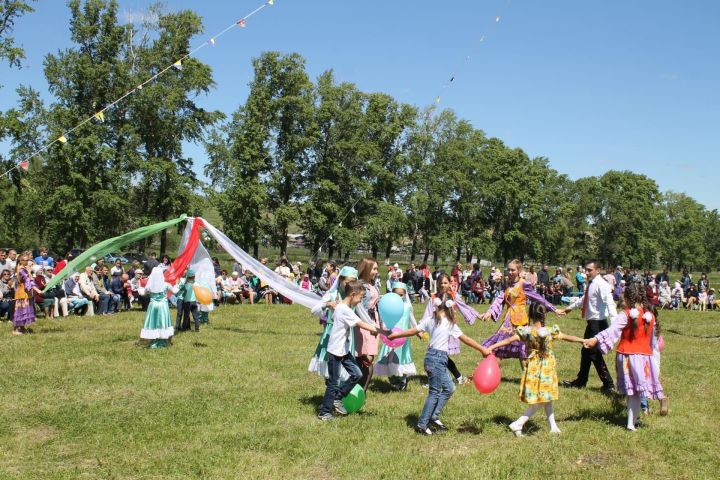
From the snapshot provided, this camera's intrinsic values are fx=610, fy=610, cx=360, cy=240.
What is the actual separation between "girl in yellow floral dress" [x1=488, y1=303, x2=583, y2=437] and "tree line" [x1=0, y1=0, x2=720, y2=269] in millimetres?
25006

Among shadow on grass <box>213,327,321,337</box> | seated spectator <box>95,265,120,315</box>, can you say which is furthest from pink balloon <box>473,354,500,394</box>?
seated spectator <box>95,265,120,315</box>

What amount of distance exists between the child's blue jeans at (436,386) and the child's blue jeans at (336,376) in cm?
97

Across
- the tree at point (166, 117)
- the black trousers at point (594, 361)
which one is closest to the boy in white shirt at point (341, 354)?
the black trousers at point (594, 361)

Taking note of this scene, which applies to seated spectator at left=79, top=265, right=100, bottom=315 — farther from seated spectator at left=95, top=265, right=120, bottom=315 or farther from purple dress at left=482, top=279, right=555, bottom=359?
purple dress at left=482, top=279, right=555, bottom=359

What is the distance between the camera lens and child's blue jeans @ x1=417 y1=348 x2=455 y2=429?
7000 mm

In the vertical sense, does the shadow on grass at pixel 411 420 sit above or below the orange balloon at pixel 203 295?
below

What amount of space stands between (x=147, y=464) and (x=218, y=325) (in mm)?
9642

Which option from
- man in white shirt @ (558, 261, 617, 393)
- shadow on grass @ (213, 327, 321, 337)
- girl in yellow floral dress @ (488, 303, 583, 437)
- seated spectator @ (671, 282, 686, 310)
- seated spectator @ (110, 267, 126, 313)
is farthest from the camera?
seated spectator @ (671, 282, 686, 310)

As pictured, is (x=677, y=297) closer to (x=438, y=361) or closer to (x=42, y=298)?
(x=438, y=361)

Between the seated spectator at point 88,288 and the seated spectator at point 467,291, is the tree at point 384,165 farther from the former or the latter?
the seated spectator at point 88,288

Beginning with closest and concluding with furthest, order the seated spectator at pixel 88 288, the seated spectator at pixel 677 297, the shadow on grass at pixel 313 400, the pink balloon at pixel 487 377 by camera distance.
A: 1. the pink balloon at pixel 487 377
2. the shadow on grass at pixel 313 400
3. the seated spectator at pixel 88 288
4. the seated spectator at pixel 677 297

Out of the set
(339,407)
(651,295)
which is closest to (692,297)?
(651,295)

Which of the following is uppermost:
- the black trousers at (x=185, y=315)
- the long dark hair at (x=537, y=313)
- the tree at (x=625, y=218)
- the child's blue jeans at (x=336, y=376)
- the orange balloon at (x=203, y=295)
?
the tree at (x=625, y=218)

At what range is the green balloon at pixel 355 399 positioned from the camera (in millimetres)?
7594
